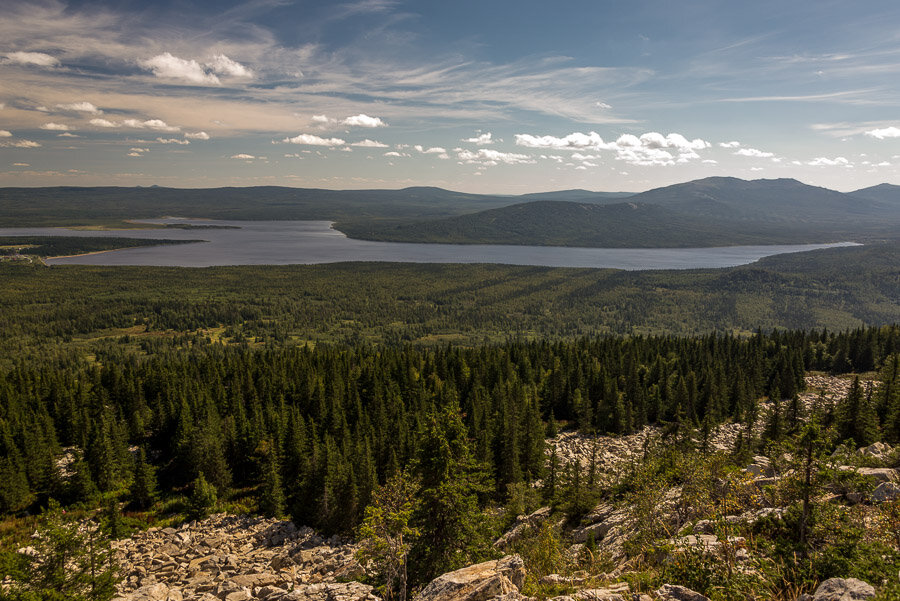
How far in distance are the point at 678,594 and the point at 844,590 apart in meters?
4.57

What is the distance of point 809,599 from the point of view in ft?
44.8

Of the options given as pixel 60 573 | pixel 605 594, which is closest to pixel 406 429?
pixel 60 573

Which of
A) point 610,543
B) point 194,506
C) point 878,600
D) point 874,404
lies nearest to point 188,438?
point 194,506

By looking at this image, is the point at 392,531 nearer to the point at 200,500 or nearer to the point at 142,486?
the point at 200,500

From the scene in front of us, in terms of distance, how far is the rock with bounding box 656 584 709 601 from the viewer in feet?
49.3

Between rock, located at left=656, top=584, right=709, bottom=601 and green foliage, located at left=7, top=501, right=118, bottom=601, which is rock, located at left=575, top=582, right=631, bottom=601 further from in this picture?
green foliage, located at left=7, top=501, right=118, bottom=601

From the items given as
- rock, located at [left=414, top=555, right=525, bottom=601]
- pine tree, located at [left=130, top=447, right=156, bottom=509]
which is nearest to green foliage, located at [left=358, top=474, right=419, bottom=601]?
rock, located at [left=414, top=555, right=525, bottom=601]

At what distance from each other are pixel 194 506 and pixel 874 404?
88.5 metres

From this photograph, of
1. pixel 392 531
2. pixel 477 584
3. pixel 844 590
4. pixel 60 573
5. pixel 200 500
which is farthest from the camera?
pixel 200 500

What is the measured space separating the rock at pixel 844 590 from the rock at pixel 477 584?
10326 mm

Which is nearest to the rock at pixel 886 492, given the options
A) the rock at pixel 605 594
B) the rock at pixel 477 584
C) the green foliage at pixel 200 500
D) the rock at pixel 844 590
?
the rock at pixel 844 590

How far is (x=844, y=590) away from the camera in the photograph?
514 inches

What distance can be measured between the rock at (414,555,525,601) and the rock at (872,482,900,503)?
1652 centimetres

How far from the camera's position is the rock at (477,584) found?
723 inches
